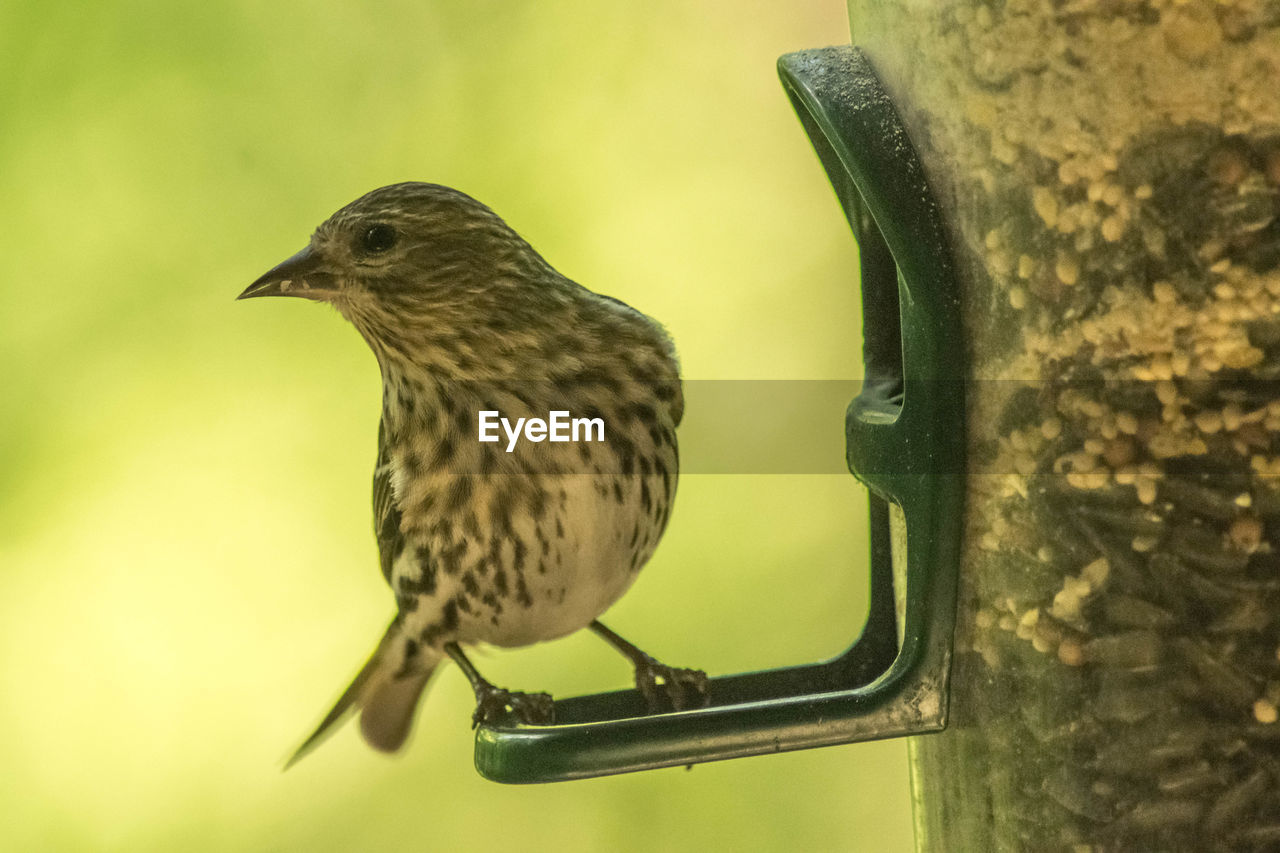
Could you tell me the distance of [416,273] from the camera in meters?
3.21

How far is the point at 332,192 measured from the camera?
18.3ft

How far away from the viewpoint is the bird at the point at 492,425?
3076mm

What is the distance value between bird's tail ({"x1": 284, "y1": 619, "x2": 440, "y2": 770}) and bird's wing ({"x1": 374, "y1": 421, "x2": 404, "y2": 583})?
0.66 feet

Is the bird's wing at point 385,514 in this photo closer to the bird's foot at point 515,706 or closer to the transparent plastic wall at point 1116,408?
the bird's foot at point 515,706

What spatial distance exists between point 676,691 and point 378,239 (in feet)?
3.52

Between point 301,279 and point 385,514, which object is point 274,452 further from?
point 301,279

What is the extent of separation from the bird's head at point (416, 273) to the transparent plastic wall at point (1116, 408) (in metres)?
1.03

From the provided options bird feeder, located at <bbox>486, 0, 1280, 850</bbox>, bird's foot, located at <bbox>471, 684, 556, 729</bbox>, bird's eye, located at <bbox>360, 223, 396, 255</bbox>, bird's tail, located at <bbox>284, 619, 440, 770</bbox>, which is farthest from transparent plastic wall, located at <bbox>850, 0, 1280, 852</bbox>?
bird's tail, located at <bbox>284, 619, 440, 770</bbox>

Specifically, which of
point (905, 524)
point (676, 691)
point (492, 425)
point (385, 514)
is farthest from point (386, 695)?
point (905, 524)

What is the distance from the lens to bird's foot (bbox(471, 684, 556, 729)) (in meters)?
2.85

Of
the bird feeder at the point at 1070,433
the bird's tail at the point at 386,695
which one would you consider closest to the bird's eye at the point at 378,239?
the bird's tail at the point at 386,695

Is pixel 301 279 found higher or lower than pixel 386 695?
higher

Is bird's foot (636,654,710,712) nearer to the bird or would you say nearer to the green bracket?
the bird

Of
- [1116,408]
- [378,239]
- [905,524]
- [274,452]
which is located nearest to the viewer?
[1116,408]
